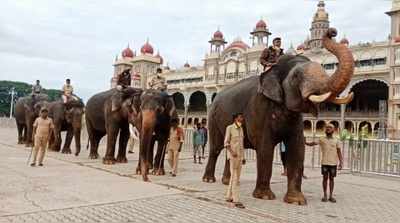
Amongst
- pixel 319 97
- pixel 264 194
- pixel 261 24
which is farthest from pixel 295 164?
pixel 261 24

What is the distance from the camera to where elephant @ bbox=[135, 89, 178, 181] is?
7641 millimetres

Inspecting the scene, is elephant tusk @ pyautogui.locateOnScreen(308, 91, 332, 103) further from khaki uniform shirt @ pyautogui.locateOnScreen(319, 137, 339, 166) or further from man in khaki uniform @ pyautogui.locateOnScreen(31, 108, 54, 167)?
man in khaki uniform @ pyautogui.locateOnScreen(31, 108, 54, 167)

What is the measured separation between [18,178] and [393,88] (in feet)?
105

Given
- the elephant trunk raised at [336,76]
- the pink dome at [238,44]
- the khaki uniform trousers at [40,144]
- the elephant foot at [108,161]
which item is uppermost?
the pink dome at [238,44]

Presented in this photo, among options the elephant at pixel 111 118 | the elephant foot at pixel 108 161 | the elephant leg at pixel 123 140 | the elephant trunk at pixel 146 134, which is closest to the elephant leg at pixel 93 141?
the elephant at pixel 111 118

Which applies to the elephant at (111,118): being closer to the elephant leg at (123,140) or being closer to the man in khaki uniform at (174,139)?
the elephant leg at (123,140)

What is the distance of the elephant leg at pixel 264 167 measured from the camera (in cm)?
610

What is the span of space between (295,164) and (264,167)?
0.46 metres

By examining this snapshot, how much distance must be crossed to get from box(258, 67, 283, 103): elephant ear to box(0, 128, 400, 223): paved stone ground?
150 cm

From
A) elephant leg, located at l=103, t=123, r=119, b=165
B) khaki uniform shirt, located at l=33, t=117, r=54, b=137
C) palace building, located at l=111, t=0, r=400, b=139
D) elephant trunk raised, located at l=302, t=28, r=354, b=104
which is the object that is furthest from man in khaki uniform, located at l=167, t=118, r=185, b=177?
palace building, located at l=111, t=0, r=400, b=139

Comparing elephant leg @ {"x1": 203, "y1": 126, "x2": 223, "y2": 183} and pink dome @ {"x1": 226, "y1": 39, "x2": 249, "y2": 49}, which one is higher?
pink dome @ {"x1": 226, "y1": 39, "x2": 249, "y2": 49}

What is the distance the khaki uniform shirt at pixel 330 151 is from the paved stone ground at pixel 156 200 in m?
0.61

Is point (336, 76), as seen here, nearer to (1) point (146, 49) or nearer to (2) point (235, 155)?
(2) point (235, 155)

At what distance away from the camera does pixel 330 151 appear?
6555 mm
